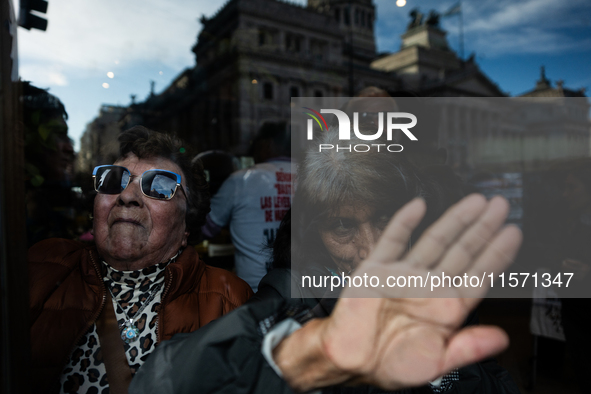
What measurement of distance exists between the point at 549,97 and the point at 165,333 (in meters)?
2.46

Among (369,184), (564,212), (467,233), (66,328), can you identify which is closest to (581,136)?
(564,212)

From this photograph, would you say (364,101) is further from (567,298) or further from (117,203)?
(567,298)

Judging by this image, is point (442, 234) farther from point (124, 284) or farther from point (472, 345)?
point (124, 284)

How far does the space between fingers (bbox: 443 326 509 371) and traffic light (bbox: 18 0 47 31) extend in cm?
152

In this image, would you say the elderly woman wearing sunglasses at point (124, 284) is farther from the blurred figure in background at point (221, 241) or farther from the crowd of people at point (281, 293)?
the blurred figure in background at point (221, 241)

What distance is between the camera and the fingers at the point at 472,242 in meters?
0.68

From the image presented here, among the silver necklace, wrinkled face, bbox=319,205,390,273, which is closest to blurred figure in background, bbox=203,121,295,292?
the silver necklace

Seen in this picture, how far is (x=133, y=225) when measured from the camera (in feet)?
4.41

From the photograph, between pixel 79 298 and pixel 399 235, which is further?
pixel 79 298

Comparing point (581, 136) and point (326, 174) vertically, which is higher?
point (581, 136)

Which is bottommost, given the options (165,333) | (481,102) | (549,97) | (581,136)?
(165,333)

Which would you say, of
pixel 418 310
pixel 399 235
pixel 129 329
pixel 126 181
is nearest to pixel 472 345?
pixel 418 310

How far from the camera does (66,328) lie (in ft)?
3.93

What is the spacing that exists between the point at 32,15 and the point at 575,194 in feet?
10.3
